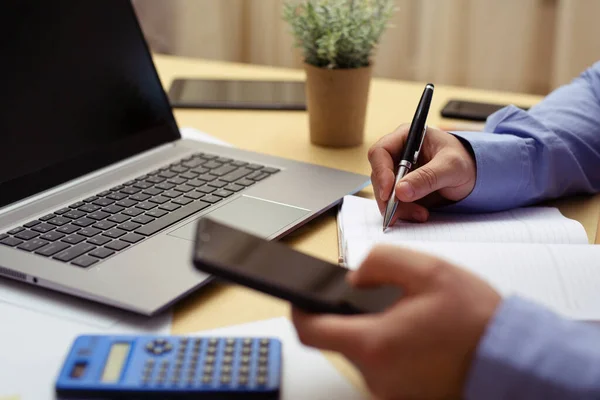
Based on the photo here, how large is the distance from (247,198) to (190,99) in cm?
48

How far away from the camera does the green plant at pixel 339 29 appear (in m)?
0.93

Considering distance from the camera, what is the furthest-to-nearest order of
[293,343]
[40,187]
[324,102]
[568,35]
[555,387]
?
[568,35], [324,102], [40,187], [293,343], [555,387]

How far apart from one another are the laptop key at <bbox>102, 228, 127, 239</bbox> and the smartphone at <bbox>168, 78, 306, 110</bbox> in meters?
0.52

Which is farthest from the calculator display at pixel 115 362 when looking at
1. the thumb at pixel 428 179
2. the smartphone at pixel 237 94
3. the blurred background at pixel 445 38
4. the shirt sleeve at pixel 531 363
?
the blurred background at pixel 445 38

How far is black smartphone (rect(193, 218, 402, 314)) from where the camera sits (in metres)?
0.44

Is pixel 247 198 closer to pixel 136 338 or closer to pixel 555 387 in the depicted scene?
pixel 136 338

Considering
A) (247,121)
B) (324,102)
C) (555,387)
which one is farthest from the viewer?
(247,121)

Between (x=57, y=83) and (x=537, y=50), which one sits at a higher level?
(x=57, y=83)

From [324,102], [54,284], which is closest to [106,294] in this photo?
[54,284]

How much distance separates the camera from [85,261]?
0.60 meters

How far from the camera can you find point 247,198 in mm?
754

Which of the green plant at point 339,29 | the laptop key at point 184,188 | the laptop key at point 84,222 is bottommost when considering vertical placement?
the laptop key at point 184,188

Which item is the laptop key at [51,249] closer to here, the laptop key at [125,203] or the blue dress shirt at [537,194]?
the laptop key at [125,203]

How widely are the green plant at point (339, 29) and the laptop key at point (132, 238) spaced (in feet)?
1.32
